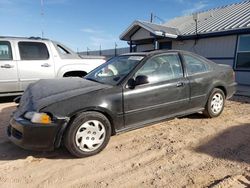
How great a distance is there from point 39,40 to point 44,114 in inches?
185

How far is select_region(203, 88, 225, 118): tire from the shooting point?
→ 209 inches

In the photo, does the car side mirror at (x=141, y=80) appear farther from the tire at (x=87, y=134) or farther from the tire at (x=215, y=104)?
the tire at (x=215, y=104)

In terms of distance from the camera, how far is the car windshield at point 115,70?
169 inches

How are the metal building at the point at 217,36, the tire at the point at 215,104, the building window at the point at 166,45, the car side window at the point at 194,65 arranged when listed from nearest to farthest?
the car side window at the point at 194,65 < the tire at the point at 215,104 < the metal building at the point at 217,36 < the building window at the point at 166,45

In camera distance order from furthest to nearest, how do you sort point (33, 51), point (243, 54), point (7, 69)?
point (243, 54) < point (33, 51) < point (7, 69)

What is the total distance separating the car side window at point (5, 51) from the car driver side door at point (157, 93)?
4.39 metres

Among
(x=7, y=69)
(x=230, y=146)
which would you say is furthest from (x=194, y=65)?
(x=7, y=69)

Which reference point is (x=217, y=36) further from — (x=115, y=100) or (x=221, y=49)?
(x=115, y=100)

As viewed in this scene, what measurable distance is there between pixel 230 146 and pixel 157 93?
1.49m

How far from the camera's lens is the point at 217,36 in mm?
12188

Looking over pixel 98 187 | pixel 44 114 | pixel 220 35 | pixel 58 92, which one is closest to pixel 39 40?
pixel 58 92

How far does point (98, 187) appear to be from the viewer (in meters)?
2.88

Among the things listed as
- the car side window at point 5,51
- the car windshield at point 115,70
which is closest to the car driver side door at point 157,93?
the car windshield at point 115,70

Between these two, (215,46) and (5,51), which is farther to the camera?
(215,46)
